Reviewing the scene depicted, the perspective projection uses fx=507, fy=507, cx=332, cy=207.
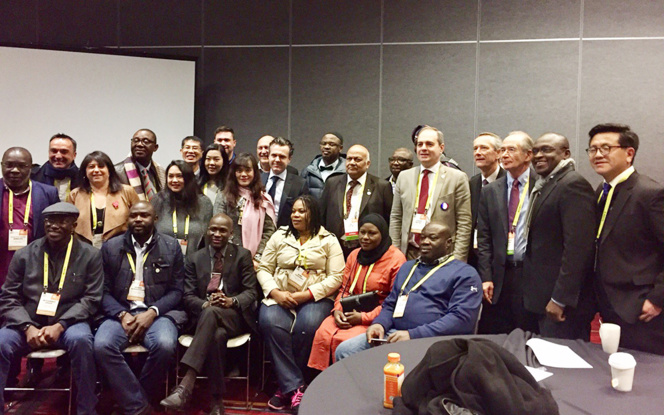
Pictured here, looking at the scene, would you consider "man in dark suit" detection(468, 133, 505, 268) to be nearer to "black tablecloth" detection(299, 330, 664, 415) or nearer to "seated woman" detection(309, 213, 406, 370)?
"seated woman" detection(309, 213, 406, 370)

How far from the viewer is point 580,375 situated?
187 cm

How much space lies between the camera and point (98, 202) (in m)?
3.93

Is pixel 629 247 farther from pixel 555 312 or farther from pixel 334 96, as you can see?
pixel 334 96

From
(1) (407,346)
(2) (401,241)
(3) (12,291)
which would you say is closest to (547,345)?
(1) (407,346)

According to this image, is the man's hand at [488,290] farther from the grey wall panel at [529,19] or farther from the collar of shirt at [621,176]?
the grey wall panel at [529,19]

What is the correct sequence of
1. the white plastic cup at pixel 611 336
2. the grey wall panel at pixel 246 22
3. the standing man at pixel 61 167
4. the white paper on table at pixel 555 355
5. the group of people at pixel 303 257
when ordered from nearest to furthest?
the white paper on table at pixel 555 355, the white plastic cup at pixel 611 336, the group of people at pixel 303 257, the standing man at pixel 61 167, the grey wall panel at pixel 246 22

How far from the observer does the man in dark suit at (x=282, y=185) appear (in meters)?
4.38

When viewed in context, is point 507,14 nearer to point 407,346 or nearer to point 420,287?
point 420,287

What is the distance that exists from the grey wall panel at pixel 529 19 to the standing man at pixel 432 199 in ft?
9.21

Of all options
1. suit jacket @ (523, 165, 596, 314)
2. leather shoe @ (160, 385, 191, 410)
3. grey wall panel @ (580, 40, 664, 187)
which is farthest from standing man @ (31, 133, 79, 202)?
grey wall panel @ (580, 40, 664, 187)

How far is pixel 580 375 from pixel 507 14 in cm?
512

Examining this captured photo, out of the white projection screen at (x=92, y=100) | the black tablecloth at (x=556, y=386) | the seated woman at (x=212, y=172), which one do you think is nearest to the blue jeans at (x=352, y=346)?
the black tablecloth at (x=556, y=386)

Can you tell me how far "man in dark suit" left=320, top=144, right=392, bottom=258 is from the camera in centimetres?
415

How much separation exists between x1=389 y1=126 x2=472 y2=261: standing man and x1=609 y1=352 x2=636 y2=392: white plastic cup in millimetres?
2042
